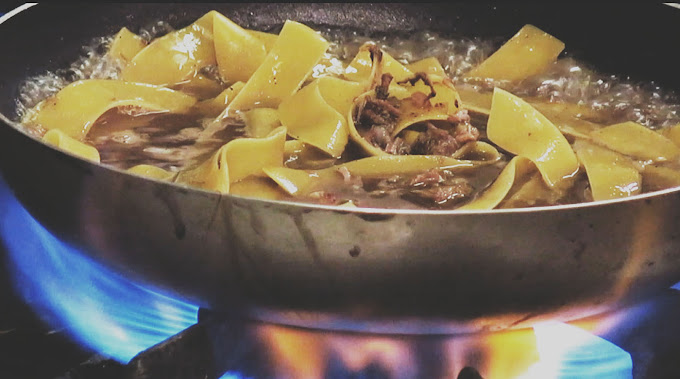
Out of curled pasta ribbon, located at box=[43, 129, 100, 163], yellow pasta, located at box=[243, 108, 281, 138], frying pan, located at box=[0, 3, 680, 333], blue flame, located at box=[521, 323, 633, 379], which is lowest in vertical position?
blue flame, located at box=[521, 323, 633, 379]

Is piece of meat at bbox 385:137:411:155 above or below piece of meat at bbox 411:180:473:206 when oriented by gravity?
below

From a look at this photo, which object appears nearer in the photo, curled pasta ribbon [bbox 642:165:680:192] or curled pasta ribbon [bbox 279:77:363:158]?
curled pasta ribbon [bbox 642:165:680:192]

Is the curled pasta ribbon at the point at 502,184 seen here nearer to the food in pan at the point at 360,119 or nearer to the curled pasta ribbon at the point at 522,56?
the food in pan at the point at 360,119

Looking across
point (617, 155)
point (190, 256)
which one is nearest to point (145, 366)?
point (190, 256)

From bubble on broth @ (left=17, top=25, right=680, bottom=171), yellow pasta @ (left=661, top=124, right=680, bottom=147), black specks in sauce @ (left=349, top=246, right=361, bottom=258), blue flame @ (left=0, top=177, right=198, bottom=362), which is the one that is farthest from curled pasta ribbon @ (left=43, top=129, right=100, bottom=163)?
yellow pasta @ (left=661, top=124, right=680, bottom=147)

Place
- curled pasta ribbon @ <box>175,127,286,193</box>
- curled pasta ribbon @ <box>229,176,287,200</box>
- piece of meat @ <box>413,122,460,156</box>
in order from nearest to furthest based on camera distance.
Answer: curled pasta ribbon @ <box>175,127,286,193</box> < curled pasta ribbon @ <box>229,176,287,200</box> < piece of meat @ <box>413,122,460,156</box>

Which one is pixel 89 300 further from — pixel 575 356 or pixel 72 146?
pixel 575 356

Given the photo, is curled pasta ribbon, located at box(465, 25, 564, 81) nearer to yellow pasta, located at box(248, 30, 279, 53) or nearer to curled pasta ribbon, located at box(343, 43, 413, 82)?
curled pasta ribbon, located at box(343, 43, 413, 82)

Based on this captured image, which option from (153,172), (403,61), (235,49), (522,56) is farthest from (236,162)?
(522,56)
